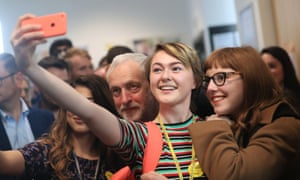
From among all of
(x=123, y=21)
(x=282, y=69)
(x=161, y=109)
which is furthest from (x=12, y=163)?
(x=123, y=21)

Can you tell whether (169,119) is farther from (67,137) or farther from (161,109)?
(67,137)

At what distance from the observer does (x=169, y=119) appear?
1.38 m

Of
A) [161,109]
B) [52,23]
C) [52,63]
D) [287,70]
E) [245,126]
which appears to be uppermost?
[52,23]

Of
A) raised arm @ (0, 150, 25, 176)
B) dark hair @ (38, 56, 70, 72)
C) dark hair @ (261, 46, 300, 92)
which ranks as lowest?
dark hair @ (261, 46, 300, 92)

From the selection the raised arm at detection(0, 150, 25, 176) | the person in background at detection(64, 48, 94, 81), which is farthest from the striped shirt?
the person in background at detection(64, 48, 94, 81)

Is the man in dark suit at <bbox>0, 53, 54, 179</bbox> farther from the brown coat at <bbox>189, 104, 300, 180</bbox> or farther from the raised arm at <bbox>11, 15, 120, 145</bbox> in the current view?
the brown coat at <bbox>189, 104, 300, 180</bbox>

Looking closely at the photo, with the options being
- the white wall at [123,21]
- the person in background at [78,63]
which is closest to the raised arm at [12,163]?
the person in background at [78,63]

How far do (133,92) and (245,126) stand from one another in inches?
20.4

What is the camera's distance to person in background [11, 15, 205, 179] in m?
1.08

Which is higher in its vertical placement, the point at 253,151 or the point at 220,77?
the point at 220,77

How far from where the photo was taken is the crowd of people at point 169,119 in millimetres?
1184

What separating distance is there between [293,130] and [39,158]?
2.98ft

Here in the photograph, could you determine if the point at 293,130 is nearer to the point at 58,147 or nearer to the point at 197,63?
the point at 197,63

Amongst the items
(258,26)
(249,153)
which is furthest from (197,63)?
(258,26)
